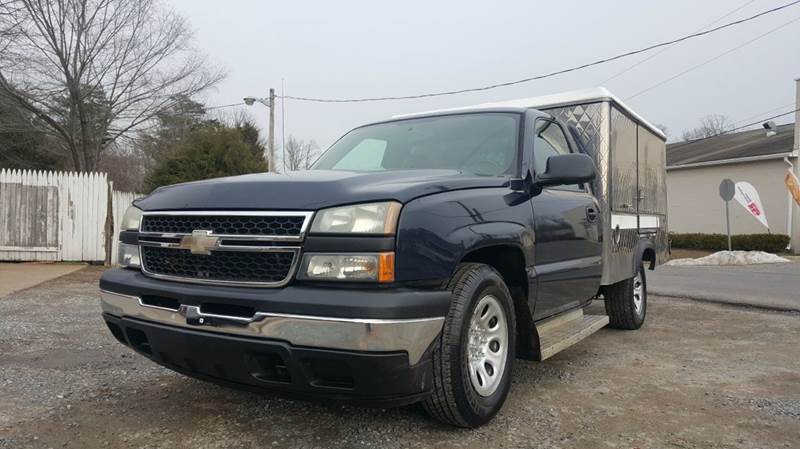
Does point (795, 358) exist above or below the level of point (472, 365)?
below

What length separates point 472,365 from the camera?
3078mm

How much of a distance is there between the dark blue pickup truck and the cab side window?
0.14 m

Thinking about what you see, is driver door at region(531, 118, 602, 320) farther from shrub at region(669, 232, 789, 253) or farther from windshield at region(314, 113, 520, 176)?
shrub at region(669, 232, 789, 253)

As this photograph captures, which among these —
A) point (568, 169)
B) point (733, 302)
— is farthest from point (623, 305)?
point (733, 302)

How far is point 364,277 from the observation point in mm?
2525

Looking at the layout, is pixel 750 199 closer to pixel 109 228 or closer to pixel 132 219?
pixel 109 228

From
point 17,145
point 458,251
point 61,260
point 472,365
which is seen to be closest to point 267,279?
point 458,251

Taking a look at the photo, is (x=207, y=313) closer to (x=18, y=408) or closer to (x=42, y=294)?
(x=18, y=408)

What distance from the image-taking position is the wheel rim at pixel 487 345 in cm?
308

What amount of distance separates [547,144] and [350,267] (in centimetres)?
237

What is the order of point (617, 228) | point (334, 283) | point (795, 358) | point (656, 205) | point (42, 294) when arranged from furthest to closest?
point (42, 294) → point (656, 205) → point (617, 228) → point (795, 358) → point (334, 283)

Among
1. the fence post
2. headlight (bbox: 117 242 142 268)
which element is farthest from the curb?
the fence post

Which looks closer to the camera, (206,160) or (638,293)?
(638,293)

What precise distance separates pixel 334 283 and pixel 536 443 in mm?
1361
